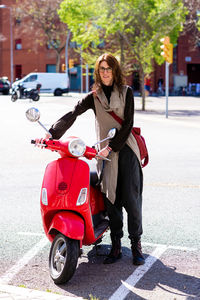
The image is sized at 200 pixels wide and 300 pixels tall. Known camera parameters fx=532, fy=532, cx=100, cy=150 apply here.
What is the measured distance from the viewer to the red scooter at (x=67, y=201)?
376 cm

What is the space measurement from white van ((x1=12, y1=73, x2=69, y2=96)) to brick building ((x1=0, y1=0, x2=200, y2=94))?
17.2 meters

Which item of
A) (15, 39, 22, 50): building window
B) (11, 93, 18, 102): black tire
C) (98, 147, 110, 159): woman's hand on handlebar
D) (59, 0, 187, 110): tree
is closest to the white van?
(11, 93, 18, 102): black tire

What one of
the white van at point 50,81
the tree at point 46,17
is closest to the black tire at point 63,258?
the white van at point 50,81

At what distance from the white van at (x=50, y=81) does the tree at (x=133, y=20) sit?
14548 mm

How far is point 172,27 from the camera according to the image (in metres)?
27.7

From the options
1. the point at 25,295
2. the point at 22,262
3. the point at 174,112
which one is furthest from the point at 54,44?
the point at 25,295

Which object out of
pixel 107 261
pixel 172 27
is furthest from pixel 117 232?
pixel 172 27

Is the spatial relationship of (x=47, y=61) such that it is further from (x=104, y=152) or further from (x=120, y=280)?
(x=120, y=280)

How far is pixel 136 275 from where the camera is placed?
407 cm

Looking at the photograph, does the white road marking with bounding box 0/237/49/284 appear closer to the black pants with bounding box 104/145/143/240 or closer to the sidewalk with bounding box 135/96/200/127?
the black pants with bounding box 104/145/143/240

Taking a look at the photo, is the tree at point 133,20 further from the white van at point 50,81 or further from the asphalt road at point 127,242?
the asphalt road at point 127,242

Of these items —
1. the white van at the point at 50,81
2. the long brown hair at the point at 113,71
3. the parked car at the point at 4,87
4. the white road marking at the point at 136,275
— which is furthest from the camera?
the parked car at the point at 4,87

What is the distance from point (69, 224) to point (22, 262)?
0.84m

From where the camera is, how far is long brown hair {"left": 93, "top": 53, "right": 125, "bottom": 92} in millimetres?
4090
